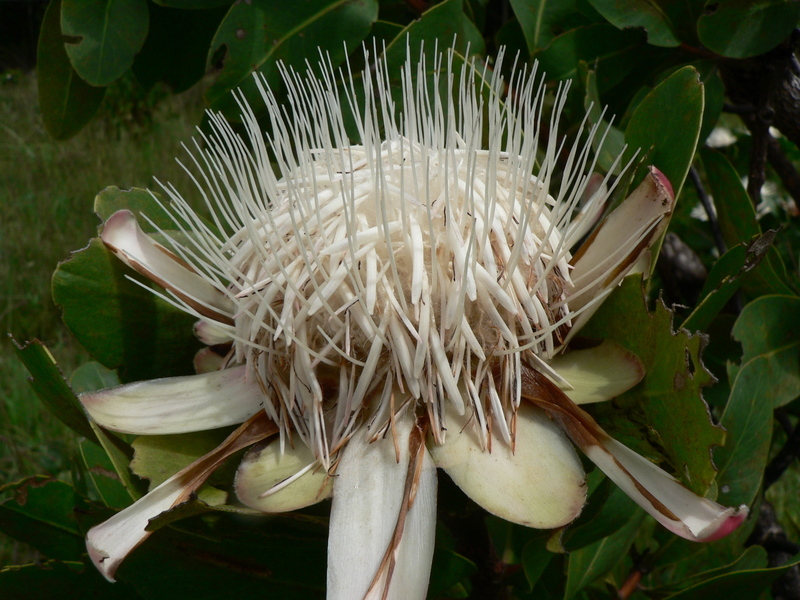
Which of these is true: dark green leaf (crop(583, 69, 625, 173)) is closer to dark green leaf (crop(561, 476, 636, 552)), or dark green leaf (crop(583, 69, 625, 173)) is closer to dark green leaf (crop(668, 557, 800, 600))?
dark green leaf (crop(561, 476, 636, 552))

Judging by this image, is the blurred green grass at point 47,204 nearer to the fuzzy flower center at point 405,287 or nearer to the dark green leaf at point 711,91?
the fuzzy flower center at point 405,287

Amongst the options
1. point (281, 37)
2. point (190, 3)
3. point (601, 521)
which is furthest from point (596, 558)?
point (190, 3)

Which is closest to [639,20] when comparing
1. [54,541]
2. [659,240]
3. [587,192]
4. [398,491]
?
[587,192]

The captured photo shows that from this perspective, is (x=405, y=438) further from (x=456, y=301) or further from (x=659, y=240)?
(x=659, y=240)

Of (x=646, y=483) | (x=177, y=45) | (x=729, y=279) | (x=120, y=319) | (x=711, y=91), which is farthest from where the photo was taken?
(x=177, y=45)

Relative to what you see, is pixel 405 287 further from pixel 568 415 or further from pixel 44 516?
pixel 44 516

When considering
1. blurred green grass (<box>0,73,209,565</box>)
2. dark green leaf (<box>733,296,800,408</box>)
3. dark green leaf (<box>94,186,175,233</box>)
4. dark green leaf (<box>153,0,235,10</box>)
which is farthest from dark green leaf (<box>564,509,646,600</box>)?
blurred green grass (<box>0,73,209,565</box>)

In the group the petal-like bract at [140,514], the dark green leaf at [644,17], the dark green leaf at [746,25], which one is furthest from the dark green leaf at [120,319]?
the dark green leaf at [746,25]
